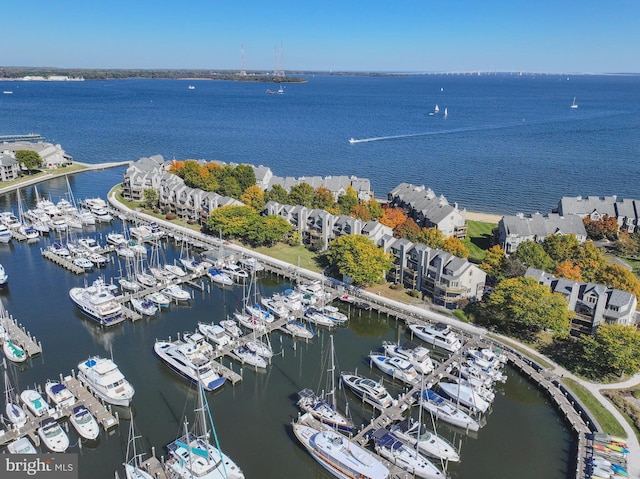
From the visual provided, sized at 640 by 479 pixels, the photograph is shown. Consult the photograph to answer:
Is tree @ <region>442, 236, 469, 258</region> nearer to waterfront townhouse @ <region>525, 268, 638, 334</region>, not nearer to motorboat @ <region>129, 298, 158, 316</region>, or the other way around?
waterfront townhouse @ <region>525, 268, 638, 334</region>

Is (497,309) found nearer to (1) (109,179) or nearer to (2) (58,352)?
(2) (58,352)

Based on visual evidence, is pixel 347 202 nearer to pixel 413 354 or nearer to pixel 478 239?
pixel 478 239

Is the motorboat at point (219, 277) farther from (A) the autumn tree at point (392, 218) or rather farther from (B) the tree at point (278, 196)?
(A) the autumn tree at point (392, 218)

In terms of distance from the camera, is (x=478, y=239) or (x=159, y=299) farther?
(x=478, y=239)

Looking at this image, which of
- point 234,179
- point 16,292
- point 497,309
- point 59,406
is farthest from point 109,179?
point 497,309

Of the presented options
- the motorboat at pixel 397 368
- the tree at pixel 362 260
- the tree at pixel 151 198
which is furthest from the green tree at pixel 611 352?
the tree at pixel 151 198

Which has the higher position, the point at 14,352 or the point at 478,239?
the point at 478,239

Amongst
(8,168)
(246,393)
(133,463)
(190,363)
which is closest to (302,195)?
(190,363)
